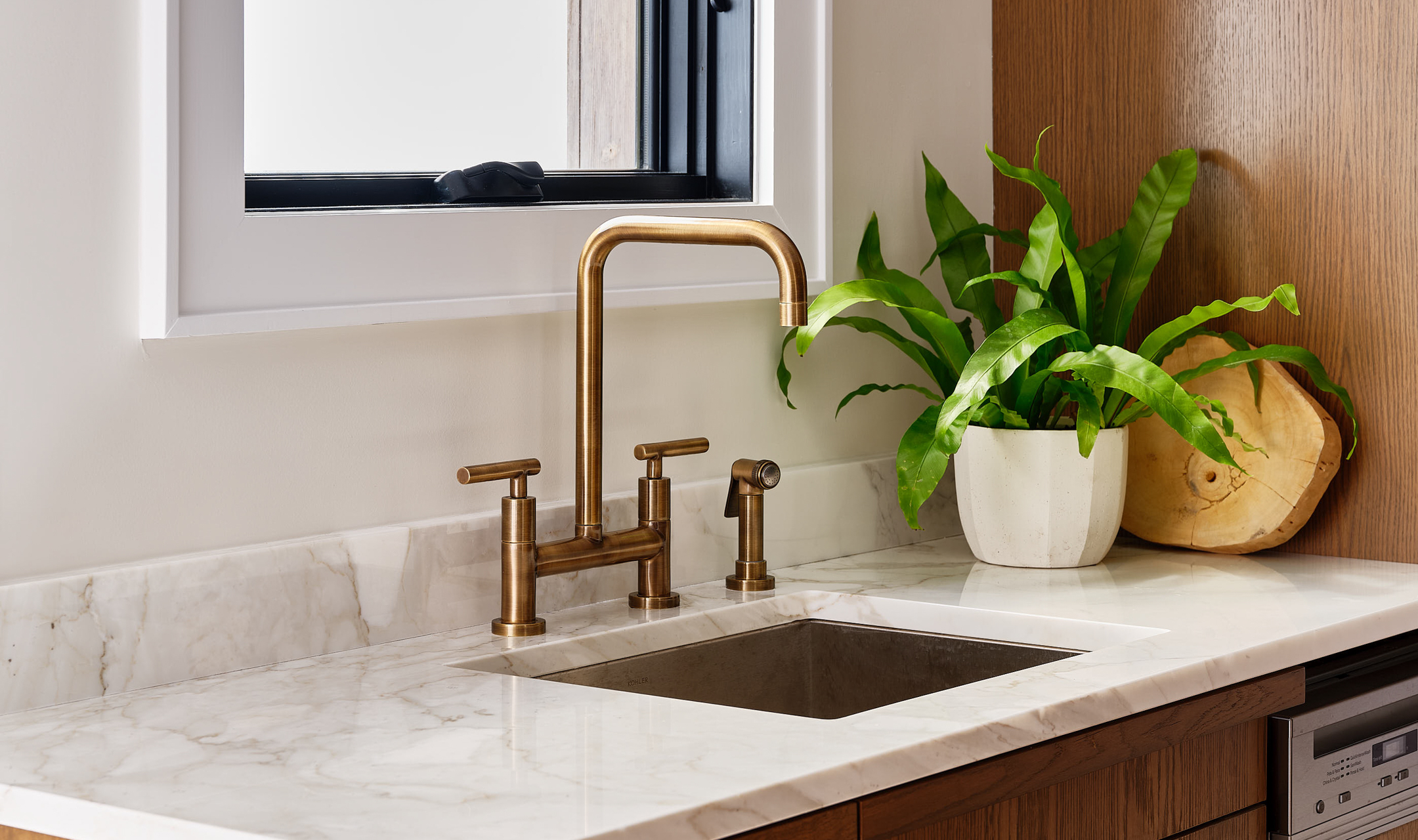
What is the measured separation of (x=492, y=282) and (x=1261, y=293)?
0.99 m

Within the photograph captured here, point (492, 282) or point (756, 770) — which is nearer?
point (756, 770)

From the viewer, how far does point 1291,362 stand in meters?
1.85

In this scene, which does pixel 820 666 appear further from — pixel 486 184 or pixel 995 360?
pixel 486 184

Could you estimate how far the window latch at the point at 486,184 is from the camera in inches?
64.4

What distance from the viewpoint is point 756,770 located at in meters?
1.05

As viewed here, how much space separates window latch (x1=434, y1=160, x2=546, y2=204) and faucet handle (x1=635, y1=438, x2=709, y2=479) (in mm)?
306

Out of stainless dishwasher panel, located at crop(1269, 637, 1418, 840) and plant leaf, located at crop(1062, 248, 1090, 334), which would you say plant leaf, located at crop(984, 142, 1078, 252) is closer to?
plant leaf, located at crop(1062, 248, 1090, 334)

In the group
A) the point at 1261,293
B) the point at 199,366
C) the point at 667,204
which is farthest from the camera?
the point at 1261,293

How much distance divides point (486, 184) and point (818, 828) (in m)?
0.85

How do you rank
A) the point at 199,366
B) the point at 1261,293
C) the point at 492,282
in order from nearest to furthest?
the point at 199,366 → the point at 492,282 → the point at 1261,293

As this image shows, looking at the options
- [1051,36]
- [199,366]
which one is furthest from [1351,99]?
[199,366]

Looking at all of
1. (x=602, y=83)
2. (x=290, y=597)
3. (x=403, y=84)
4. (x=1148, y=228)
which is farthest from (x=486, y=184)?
(x=1148, y=228)

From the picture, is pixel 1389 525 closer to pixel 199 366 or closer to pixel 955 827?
pixel 955 827

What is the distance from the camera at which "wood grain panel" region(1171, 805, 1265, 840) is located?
142 cm
